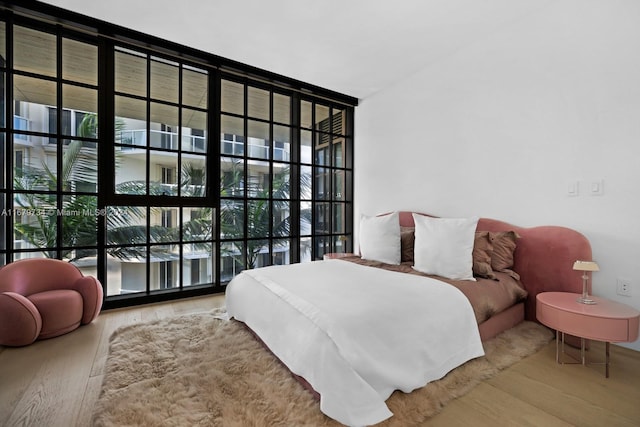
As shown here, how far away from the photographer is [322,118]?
4.38 m

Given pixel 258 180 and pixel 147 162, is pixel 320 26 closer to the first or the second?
pixel 258 180

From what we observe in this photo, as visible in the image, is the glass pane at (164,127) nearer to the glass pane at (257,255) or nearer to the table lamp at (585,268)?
the glass pane at (257,255)

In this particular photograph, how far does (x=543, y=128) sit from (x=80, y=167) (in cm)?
412

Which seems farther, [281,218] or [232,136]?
[281,218]

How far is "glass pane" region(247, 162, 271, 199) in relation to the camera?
3773 mm

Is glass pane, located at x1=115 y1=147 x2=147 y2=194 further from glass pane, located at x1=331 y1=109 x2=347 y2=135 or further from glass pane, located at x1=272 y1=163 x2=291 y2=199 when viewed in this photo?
glass pane, located at x1=331 y1=109 x2=347 y2=135

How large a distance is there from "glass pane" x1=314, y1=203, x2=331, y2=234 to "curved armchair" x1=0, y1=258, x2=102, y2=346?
103 inches

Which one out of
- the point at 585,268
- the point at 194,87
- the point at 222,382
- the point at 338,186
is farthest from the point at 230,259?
the point at 585,268

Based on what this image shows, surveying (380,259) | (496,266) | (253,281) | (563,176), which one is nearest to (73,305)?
(253,281)

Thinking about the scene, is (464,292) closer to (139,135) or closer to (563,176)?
(563,176)

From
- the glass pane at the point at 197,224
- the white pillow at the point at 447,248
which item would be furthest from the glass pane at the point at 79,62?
the white pillow at the point at 447,248

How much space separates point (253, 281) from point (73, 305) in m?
1.42

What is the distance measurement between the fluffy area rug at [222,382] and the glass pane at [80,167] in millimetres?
1439

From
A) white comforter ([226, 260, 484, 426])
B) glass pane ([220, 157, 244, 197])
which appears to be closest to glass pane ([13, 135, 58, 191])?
glass pane ([220, 157, 244, 197])
